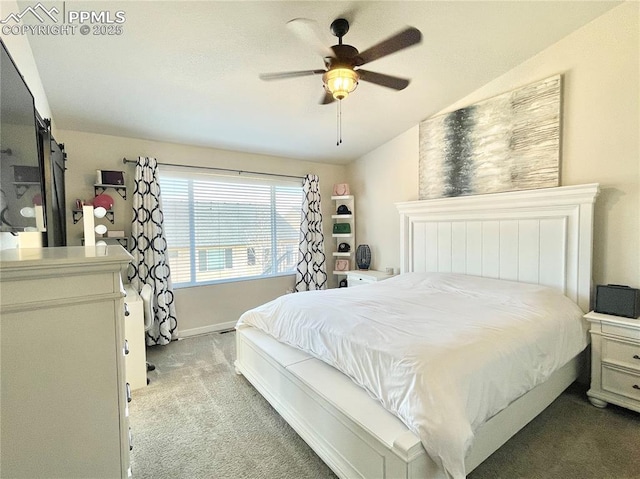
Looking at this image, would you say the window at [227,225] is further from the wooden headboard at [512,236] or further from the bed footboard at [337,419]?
the bed footboard at [337,419]

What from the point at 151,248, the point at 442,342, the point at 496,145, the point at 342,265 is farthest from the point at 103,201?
the point at 496,145

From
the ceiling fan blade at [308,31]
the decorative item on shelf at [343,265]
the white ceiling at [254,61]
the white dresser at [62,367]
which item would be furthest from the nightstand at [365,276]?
the white dresser at [62,367]

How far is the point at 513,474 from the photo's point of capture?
1.64 metres

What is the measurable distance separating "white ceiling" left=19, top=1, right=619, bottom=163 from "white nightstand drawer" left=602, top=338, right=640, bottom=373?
2.51 m

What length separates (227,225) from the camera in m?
4.15

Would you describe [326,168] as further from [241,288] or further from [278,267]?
[241,288]

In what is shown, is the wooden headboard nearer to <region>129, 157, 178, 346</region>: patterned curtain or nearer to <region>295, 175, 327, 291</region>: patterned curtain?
<region>295, 175, 327, 291</region>: patterned curtain

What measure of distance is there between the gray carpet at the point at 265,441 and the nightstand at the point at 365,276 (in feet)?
6.91

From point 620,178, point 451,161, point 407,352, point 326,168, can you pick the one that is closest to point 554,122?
point 620,178

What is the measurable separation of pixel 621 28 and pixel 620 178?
1163mm

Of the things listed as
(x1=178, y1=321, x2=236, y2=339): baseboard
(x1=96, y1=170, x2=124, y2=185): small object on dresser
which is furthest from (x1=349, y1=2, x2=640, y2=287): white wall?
(x1=96, y1=170, x2=124, y2=185): small object on dresser

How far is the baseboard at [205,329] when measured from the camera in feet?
12.5

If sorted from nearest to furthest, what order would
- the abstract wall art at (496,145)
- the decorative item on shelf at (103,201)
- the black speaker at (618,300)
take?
the black speaker at (618,300) → the abstract wall art at (496,145) → the decorative item on shelf at (103,201)

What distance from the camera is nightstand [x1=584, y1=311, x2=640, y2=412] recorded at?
210 centimetres
